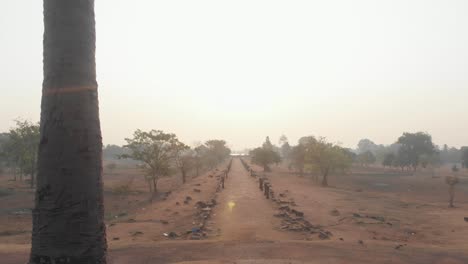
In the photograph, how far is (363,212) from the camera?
24109 mm

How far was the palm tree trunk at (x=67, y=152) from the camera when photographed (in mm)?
3801

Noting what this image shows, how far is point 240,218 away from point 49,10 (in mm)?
17475

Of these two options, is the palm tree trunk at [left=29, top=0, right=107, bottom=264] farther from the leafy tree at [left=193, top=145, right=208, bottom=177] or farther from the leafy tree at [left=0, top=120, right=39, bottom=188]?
the leafy tree at [left=193, top=145, right=208, bottom=177]

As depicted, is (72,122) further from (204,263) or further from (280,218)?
(280,218)

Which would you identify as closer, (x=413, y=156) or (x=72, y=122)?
(x=72, y=122)

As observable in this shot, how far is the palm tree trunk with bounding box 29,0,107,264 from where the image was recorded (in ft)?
12.5

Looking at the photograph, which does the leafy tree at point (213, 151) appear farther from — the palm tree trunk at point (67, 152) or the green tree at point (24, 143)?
the palm tree trunk at point (67, 152)

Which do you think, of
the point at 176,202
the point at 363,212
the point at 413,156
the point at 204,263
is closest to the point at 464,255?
the point at 204,263

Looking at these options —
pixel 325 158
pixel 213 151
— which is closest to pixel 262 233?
pixel 325 158

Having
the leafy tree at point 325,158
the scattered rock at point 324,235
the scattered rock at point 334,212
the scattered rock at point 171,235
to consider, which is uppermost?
the leafy tree at point 325,158

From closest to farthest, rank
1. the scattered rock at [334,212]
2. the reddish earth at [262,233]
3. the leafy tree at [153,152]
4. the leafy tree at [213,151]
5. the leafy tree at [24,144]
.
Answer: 1. the reddish earth at [262,233]
2. the scattered rock at [334,212]
3. the leafy tree at [153,152]
4. the leafy tree at [24,144]
5. the leafy tree at [213,151]

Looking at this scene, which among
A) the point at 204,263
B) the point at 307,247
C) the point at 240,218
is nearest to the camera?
the point at 204,263

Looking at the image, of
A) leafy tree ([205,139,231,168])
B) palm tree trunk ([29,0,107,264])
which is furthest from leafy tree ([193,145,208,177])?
palm tree trunk ([29,0,107,264])

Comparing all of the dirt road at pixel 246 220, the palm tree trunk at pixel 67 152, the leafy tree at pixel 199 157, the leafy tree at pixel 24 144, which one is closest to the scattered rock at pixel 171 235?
the dirt road at pixel 246 220
